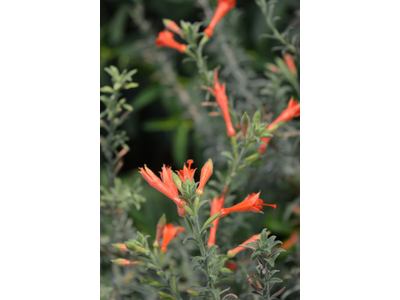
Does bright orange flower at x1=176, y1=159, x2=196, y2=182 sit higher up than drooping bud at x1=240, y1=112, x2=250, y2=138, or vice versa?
drooping bud at x1=240, y1=112, x2=250, y2=138

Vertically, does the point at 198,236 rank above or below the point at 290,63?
below

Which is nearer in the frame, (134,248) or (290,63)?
(134,248)

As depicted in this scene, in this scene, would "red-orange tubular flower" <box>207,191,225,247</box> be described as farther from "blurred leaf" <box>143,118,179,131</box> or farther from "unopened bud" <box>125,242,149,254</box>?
"blurred leaf" <box>143,118,179,131</box>

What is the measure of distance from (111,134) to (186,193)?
20cm

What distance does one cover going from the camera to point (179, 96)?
0.85 metres

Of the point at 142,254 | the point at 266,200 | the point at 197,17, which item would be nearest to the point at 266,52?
the point at 197,17

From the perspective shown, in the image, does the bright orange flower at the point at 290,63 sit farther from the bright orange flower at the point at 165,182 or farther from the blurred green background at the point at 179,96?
the bright orange flower at the point at 165,182

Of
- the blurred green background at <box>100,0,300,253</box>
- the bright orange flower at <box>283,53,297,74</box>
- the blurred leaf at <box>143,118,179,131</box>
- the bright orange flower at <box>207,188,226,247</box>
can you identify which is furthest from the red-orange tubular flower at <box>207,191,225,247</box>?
the blurred leaf at <box>143,118,179,131</box>

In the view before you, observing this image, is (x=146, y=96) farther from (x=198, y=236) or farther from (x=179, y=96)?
(x=198, y=236)

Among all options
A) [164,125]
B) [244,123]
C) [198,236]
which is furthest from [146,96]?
[198,236]

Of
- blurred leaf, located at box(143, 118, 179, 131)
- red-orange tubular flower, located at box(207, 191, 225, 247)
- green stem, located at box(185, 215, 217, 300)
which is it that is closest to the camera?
green stem, located at box(185, 215, 217, 300)

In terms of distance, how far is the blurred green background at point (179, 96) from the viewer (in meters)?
0.66

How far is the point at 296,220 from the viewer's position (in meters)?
0.67

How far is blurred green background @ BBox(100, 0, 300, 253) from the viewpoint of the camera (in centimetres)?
66
